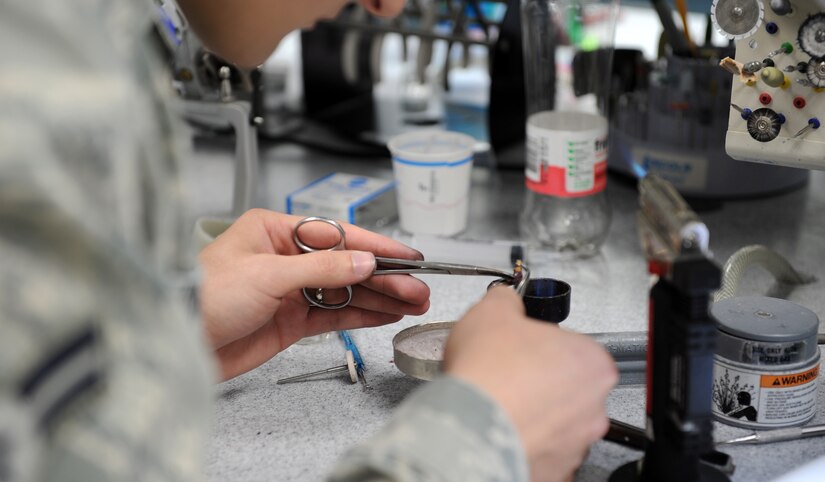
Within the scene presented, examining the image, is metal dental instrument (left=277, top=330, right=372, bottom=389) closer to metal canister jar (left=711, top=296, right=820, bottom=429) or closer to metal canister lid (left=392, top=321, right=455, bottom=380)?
metal canister lid (left=392, top=321, right=455, bottom=380)

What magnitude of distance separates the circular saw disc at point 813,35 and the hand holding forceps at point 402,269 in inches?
12.8

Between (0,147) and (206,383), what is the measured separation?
17cm

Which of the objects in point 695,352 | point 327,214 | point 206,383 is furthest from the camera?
point 327,214

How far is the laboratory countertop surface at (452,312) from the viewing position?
77 centimetres

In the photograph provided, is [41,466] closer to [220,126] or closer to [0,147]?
[0,147]

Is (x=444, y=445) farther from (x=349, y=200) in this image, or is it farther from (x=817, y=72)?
(x=349, y=200)

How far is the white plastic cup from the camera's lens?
4.06 ft

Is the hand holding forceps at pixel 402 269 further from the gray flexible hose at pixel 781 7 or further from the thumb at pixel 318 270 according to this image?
the gray flexible hose at pixel 781 7

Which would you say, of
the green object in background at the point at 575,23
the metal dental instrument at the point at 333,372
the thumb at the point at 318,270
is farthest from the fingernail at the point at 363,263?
the green object in background at the point at 575,23

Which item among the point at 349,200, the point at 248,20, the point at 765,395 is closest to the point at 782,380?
the point at 765,395

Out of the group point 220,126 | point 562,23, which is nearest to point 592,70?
point 562,23

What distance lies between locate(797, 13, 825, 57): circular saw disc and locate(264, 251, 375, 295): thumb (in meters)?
0.44

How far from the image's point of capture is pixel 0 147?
0.39 metres

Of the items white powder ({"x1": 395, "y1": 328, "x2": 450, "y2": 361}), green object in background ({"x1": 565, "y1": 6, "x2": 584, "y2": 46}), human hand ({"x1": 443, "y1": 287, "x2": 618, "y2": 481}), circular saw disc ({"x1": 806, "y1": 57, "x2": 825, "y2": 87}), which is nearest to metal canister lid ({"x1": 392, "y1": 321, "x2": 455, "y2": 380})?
white powder ({"x1": 395, "y1": 328, "x2": 450, "y2": 361})
